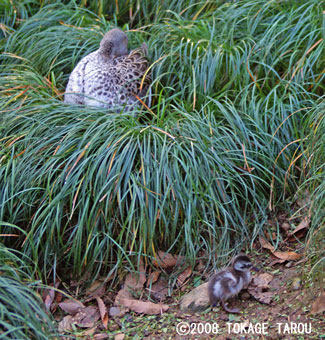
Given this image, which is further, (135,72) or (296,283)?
(135,72)

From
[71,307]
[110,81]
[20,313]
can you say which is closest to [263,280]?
[71,307]

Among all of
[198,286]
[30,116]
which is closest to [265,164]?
[198,286]

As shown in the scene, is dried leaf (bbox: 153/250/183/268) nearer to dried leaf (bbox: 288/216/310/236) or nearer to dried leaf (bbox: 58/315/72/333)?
dried leaf (bbox: 58/315/72/333)

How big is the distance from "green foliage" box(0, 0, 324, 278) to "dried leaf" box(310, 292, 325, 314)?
81 cm

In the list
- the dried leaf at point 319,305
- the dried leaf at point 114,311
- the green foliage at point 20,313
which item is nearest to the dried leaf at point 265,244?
the dried leaf at point 319,305

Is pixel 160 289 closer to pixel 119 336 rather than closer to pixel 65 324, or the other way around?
pixel 119 336

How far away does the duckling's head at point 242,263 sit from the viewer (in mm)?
4129

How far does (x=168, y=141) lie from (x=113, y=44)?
49.0 inches

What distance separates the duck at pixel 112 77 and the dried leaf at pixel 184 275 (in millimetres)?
1381

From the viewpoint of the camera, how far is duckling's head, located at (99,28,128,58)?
209 inches

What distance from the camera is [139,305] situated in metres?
4.21

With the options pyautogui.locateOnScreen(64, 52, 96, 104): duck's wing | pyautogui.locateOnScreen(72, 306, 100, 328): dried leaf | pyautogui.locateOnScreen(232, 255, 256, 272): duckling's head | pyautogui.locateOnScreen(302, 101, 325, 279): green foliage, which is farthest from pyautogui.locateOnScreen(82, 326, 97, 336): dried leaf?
pyautogui.locateOnScreen(64, 52, 96, 104): duck's wing

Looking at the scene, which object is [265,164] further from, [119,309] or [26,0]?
[26,0]

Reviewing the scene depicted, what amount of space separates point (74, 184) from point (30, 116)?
79cm
